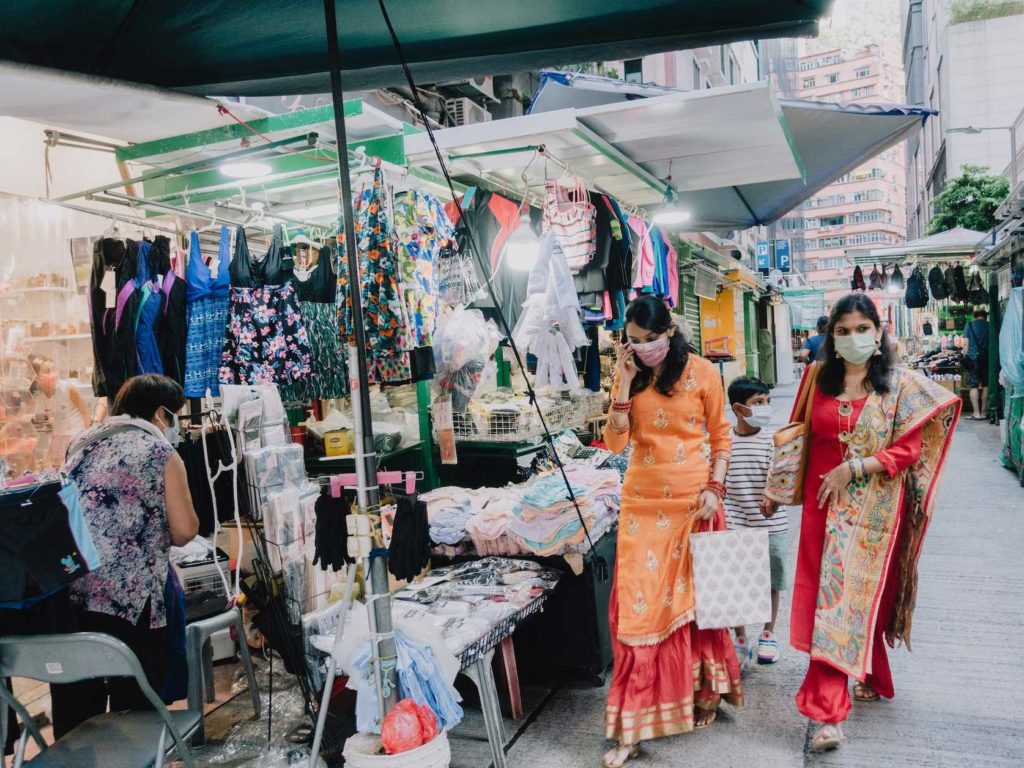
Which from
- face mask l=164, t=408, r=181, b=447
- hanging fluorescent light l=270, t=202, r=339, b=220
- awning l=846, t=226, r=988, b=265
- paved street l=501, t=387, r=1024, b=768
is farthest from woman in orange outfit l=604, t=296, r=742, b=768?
awning l=846, t=226, r=988, b=265

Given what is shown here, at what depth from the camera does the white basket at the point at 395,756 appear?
2.36 meters

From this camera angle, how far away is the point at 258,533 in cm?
368

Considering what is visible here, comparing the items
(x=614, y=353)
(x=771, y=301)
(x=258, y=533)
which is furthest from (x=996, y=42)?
(x=258, y=533)

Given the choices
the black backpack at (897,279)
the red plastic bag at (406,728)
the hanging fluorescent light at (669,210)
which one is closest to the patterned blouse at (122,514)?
the red plastic bag at (406,728)

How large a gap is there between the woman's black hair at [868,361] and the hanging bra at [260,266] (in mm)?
2943

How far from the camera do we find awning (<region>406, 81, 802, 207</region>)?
466 centimetres

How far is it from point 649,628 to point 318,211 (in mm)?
4022

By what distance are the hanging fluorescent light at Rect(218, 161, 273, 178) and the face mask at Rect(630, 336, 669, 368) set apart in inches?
103

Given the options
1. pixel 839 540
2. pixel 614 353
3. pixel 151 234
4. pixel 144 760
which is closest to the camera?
pixel 144 760

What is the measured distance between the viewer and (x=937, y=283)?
14.6 meters

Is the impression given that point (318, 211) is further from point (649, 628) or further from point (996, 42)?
point (996, 42)

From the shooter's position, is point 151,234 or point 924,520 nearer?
point 924,520

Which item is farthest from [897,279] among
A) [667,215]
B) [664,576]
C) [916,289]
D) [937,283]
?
[664,576]

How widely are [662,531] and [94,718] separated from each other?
7.86 feet
